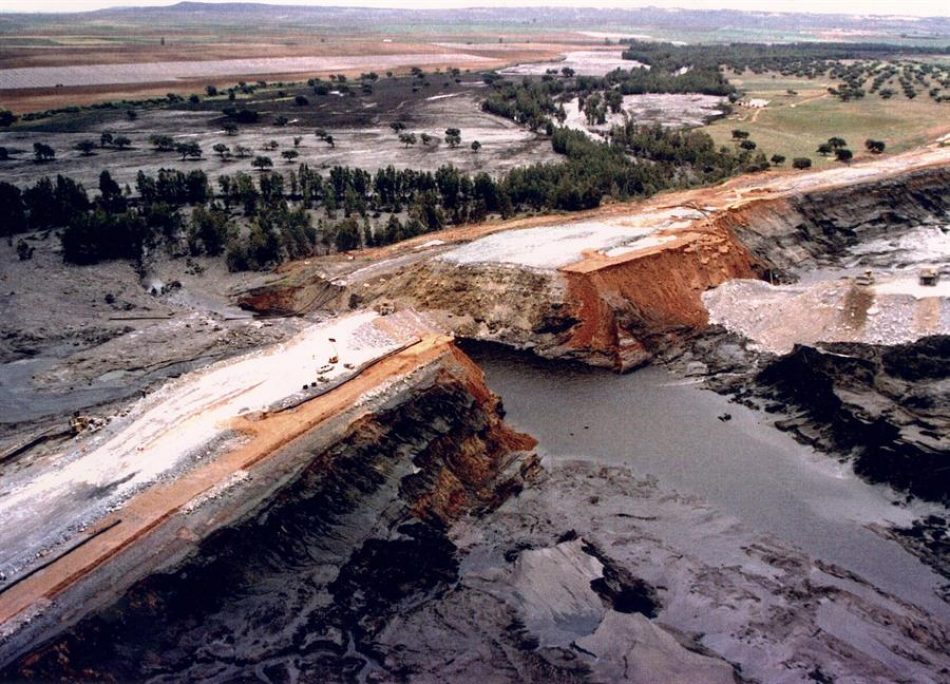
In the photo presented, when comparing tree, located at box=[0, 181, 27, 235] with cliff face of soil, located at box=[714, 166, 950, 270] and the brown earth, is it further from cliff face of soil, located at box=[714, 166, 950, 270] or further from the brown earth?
the brown earth

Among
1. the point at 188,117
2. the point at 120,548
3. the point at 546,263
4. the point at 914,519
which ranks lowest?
the point at 914,519

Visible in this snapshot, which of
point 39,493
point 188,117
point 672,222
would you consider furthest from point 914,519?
point 188,117

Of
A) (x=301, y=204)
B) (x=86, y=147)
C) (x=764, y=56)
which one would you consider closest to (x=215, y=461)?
(x=301, y=204)

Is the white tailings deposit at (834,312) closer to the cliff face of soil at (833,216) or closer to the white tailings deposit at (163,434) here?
the cliff face of soil at (833,216)

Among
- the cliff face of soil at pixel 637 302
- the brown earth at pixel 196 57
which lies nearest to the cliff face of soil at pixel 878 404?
the cliff face of soil at pixel 637 302

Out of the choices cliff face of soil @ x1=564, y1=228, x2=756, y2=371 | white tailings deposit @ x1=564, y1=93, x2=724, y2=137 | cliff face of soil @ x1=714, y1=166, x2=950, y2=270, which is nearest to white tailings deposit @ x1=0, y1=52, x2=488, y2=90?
white tailings deposit @ x1=564, y1=93, x2=724, y2=137

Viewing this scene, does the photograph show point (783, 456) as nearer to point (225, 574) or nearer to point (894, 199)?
point (225, 574)

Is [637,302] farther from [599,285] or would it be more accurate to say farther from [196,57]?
[196,57]
